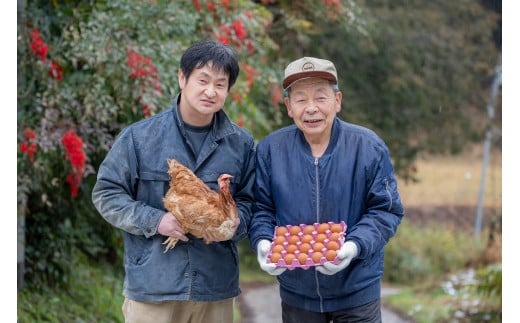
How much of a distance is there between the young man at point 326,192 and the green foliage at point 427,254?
8.46 meters

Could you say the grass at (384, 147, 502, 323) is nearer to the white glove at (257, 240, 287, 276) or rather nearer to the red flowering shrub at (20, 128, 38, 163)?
the red flowering shrub at (20, 128, 38, 163)

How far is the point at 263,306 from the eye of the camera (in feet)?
31.9

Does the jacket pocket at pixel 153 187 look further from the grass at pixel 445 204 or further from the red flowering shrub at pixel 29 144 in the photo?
the grass at pixel 445 204

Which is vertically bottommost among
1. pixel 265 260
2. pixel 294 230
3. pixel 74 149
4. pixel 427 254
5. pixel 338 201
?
pixel 427 254

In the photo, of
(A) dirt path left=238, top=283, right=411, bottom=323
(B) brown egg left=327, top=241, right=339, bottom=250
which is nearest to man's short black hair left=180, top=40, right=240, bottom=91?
(B) brown egg left=327, top=241, right=339, bottom=250

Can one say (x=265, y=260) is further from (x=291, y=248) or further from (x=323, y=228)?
(x=323, y=228)

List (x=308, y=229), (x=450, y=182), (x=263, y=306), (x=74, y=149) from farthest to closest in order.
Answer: (x=450, y=182) < (x=263, y=306) < (x=74, y=149) < (x=308, y=229)

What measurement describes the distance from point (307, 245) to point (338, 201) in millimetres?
228

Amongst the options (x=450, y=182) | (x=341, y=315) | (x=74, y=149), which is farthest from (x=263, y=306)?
(x=341, y=315)

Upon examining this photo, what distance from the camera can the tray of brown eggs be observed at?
9.48 ft

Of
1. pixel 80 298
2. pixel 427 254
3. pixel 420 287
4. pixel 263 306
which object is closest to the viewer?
pixel 80 298

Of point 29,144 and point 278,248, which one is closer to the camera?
point 278,248

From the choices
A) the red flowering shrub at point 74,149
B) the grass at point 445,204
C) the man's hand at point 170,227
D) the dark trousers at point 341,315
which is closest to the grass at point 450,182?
the grass at point 445,204
